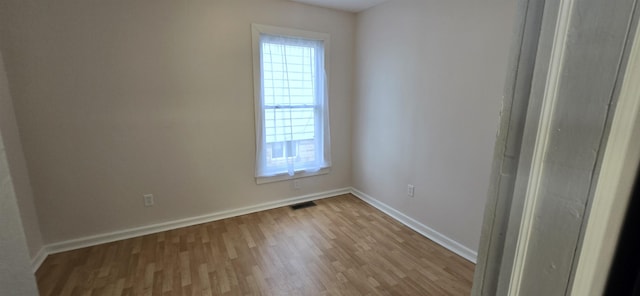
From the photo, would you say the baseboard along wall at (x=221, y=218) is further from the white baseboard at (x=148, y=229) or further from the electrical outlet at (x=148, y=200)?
the electrical outlet at (x=148, y=200)

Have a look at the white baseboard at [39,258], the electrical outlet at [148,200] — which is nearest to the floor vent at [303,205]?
the electrical outlet at [148,200]

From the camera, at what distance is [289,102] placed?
3037 mm

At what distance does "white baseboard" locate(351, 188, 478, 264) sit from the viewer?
2.25 metres

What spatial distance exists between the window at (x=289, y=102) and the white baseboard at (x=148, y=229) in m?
0.33

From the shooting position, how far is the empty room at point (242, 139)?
2.00 metres

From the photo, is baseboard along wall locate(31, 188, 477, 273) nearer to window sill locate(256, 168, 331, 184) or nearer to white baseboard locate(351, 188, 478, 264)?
white baseboard locate(351, 188, 478, 264)

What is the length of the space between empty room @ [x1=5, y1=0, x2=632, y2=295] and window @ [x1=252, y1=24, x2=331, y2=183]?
18 mm

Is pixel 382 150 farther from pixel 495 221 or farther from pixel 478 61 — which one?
pixel 495 221

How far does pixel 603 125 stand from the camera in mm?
341

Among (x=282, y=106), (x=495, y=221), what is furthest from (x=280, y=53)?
(x=495, y=221)

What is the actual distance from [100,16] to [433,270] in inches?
135

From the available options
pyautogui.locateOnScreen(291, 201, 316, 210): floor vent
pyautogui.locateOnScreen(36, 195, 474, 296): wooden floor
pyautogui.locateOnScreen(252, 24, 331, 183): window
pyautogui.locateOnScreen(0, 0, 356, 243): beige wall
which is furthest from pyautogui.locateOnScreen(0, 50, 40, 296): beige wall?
pyautogui.locateOnScreen(291, 201, 316, 210): floor vent

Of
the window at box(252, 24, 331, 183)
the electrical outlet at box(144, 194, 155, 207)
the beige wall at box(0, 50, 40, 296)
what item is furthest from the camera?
the window at box(252, 24, 331, 183)

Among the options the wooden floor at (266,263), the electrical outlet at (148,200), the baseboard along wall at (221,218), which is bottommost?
the wooden floor at (266,263)
